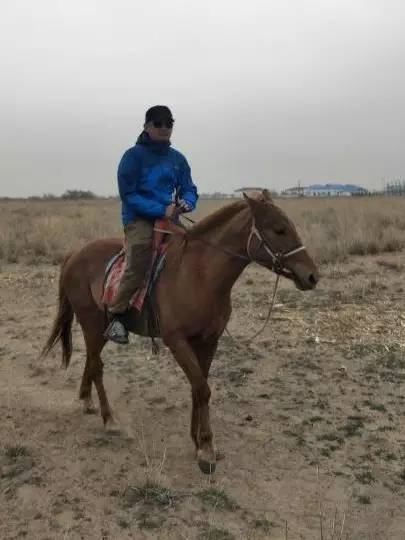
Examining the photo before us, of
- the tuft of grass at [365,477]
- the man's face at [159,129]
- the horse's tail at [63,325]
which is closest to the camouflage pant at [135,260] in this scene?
the man's face at [159,129]

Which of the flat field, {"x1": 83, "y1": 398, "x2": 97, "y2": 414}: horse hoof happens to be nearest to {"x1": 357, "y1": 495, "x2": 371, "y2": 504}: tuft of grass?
the flat field

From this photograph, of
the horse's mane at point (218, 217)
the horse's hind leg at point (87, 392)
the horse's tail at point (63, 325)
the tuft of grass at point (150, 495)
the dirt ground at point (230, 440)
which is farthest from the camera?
the horse's tail at point (63, 325)

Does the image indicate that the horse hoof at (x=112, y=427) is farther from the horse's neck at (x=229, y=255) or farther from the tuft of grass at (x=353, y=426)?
the tuft of grass at (x=353, y=426)

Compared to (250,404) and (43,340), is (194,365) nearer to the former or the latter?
(250,404)

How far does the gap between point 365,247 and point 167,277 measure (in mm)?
10041

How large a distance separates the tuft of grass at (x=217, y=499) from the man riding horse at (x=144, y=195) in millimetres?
1446

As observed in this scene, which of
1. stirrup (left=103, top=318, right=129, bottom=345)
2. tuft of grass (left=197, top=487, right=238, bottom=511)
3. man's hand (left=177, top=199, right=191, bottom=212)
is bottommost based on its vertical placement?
tuft of grass (left=197, top=487, right=238, bottom=511)

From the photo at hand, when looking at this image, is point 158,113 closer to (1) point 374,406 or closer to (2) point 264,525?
(2) point 264,525

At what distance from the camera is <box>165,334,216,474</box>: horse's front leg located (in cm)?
404

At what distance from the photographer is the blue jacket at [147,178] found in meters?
4.34

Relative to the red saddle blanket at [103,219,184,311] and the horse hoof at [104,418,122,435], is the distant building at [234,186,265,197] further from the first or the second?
the horse hoof at [104,418,122,435]

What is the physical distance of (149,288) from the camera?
436cm

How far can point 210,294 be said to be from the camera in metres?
4.04

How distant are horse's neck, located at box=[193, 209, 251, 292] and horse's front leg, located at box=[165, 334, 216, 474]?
53 cm
